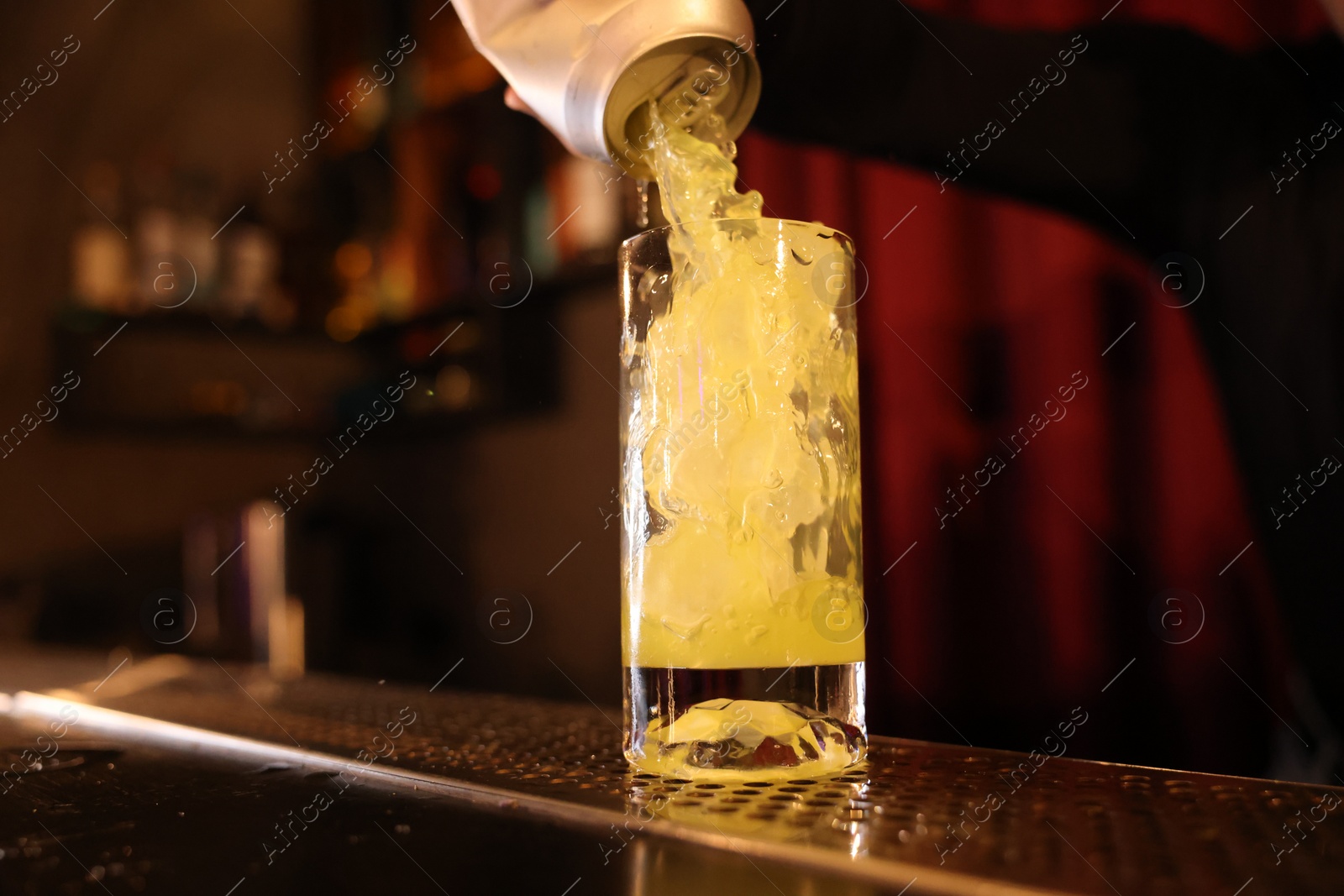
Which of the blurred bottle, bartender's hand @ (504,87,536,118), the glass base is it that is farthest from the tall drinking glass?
the blurred bottle

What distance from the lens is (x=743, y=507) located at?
26.1 inches

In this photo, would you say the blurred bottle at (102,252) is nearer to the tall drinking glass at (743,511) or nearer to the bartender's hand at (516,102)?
the bartender's hand at (516,102)

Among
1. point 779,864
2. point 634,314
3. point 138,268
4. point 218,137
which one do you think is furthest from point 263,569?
point 779,864

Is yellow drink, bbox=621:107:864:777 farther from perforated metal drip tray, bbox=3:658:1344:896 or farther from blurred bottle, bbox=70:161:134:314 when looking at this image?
blurred bottle, bbox=70:161:134:314

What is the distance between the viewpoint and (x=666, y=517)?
2.24 ft

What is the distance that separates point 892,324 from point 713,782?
843 mm

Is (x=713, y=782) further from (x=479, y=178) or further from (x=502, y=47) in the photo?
(x=479, y=178)

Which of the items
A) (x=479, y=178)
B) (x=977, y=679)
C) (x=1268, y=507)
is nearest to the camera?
(x=1268, y=507)

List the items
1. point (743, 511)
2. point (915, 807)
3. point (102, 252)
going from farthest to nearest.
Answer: point (102, 252), point (743, 511), point (915, 807)

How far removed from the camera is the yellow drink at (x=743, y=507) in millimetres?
642

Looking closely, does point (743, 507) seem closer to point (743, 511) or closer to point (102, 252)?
point (743, 511)

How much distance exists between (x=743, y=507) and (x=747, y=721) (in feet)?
0.43

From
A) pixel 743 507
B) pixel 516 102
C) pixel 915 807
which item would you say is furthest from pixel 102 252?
pixel 915 807

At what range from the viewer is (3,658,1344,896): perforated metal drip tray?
45cm
